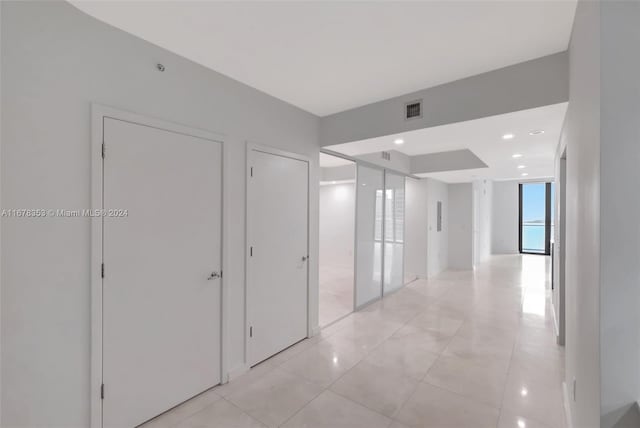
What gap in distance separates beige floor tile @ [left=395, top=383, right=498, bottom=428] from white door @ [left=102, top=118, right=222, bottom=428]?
64.8 inches

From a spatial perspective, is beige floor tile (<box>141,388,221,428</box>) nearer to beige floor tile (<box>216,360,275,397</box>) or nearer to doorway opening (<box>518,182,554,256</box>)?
beige floor tile (<box>216,360,275,397</box>)

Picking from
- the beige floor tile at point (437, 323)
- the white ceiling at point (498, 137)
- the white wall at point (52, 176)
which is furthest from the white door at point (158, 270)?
the beige floor tile at point (437, 323)

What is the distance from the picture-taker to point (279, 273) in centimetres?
305

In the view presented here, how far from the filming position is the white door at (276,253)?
2.78 m

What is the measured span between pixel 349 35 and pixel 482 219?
337 inches

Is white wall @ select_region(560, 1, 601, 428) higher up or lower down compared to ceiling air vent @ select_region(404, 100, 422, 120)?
lower down

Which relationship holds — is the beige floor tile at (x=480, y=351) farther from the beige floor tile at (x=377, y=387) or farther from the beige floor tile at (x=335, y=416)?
the beige floor tile at (x=335, y=416)

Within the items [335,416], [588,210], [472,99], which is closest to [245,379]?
[335,416]

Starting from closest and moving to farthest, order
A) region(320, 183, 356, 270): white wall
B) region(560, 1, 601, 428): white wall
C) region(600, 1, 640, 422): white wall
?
region(600, 1, 640, 422): white wall < region(560, 1, 601, 428): white wall < region(320, 183, 356, 270): white wall

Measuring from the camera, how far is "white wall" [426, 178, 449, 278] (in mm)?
6348

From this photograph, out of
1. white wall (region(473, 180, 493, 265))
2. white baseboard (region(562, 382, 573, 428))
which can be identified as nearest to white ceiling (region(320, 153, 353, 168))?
white baseboard (region(562, 382, 573, 428))

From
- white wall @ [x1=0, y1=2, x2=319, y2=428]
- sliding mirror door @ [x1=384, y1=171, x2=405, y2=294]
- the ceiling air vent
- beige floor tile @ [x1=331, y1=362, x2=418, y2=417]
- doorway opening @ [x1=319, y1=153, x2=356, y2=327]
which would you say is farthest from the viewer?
doorway opening @ [x1=319, y1=153, x2=356, y2=327]

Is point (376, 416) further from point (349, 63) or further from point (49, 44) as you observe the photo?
point (49, 44)

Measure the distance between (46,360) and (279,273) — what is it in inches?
72.5
